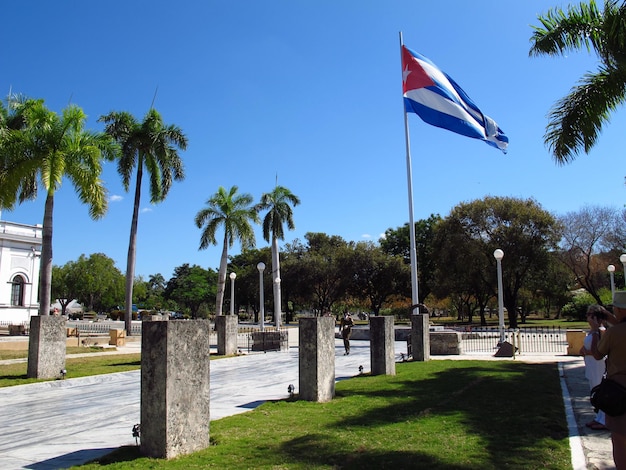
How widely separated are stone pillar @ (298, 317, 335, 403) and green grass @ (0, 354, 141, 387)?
7121 millimetres

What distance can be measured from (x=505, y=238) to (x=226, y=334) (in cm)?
2885

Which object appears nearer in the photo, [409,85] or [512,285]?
[409,85]

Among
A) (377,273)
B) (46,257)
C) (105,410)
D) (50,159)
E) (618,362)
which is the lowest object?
(105,410)

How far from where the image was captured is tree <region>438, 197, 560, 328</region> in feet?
135

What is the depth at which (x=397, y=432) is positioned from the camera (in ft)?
21.9

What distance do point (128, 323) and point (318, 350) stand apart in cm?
2200

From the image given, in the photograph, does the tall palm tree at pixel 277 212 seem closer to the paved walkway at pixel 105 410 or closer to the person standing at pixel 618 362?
the paved walkway at pixel 105 410

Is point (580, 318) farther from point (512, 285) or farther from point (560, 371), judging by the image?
point (560, 371)

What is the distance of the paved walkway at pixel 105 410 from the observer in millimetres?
6098

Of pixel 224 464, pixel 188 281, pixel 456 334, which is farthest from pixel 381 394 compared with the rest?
pixel 188 281

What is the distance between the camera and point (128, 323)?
28.4m

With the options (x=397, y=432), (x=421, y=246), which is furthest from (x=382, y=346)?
(x=421, y=246)

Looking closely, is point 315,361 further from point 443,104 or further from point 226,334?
point 443,104

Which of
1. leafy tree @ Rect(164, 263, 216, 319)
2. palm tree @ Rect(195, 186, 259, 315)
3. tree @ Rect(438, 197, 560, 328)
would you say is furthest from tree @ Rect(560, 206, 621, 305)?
leafy tree @ Rect(164, 263, 216, 319)
